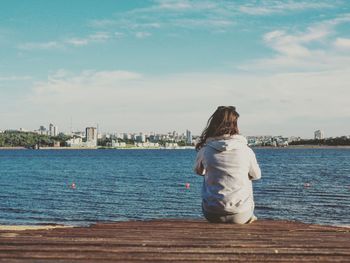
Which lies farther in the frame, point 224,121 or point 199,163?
point 199,163

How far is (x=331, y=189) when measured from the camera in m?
47.2

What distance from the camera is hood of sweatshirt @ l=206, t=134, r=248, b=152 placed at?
7.92 meters

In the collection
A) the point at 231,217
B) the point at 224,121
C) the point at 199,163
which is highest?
the point at 224,121

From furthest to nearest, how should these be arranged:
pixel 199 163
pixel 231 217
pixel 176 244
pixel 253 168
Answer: pixel 199 163
pixel 253 168
pixel 231 217
pixel 176 244

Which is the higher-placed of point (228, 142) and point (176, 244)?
point (228, 142)

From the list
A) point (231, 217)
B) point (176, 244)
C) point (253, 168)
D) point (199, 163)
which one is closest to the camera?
point (176, 244)

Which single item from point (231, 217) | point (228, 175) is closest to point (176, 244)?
point (231, 217)

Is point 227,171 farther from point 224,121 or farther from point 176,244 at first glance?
point 176,244

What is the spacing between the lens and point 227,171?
26.1 feet

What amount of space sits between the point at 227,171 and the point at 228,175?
6 cm

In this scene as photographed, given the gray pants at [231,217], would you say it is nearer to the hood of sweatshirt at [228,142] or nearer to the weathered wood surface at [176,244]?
the weathered wood surface at [176,244]

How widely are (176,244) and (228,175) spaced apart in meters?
2.67

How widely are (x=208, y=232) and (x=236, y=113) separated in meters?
2.04

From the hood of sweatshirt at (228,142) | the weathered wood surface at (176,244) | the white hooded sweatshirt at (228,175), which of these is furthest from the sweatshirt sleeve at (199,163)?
the weathered wood surface at (176,244)
